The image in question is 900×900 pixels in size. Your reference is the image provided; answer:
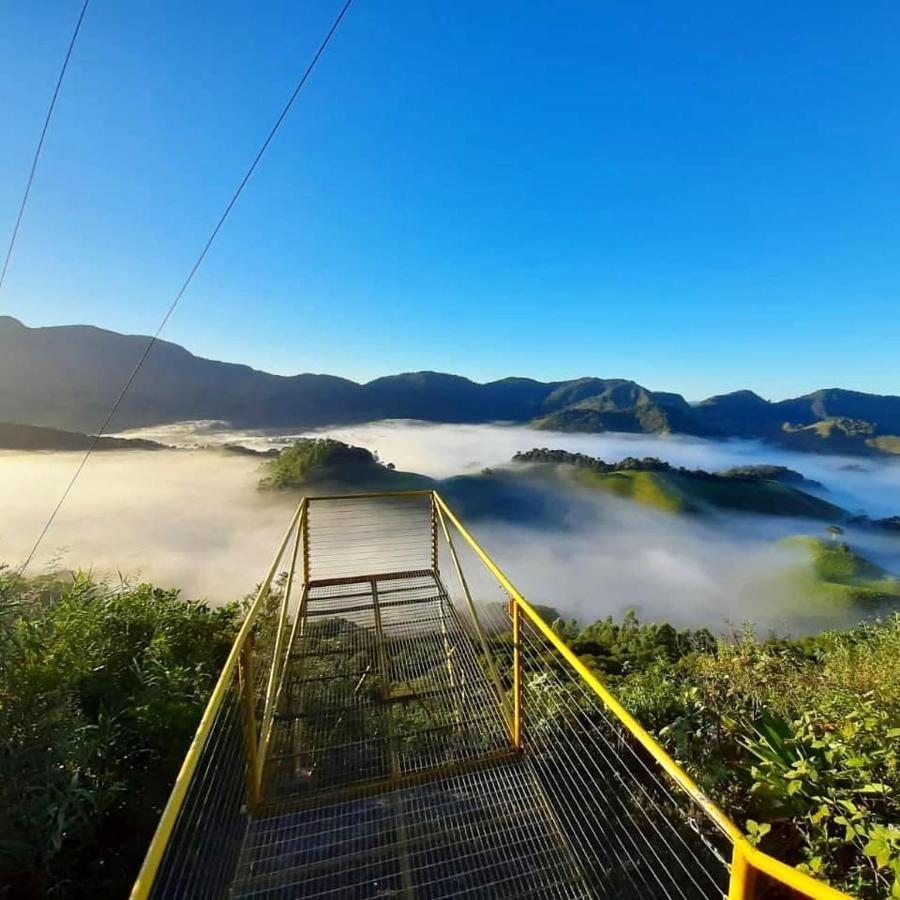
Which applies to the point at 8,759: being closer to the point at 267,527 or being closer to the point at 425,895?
the point at 425,895

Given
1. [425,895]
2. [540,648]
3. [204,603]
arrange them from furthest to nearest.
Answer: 1. [204,603]
2. [540,648]
3. [425,895]

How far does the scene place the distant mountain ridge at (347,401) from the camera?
138 ft

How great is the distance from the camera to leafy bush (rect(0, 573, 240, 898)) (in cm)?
219

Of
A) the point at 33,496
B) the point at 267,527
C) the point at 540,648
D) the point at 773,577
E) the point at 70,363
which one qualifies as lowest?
the point at 773,577

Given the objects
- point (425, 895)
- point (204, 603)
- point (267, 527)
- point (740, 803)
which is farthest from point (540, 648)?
point (267, 527)

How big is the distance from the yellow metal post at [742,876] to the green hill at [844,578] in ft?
221

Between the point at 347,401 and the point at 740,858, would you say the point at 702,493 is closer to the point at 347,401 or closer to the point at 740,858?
the point at 347,401

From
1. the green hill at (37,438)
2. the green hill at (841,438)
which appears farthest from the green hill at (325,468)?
the green hill at (841,438)

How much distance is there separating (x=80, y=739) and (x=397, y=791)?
1.67 metres

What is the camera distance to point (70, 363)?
43938 mm

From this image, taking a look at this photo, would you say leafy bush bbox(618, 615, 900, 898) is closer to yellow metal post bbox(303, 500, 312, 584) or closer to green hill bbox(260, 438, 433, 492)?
yellow metal post bbox(303, 500, 312, 584)

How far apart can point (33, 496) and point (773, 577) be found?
9634 centimetres

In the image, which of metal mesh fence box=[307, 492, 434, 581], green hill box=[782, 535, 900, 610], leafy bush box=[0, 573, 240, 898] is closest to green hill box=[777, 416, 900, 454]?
green hill box=[782, 535, 900, 610]

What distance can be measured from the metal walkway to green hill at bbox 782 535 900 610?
66.0 meters
